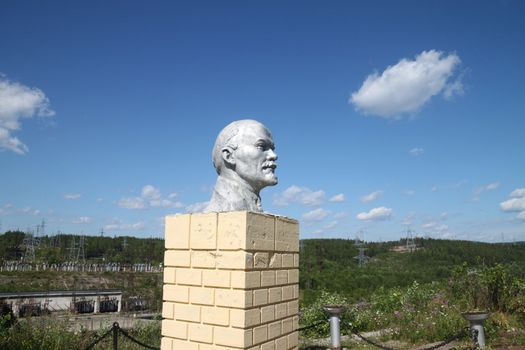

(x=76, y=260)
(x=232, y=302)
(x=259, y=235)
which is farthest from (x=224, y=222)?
(x=76, y=260)

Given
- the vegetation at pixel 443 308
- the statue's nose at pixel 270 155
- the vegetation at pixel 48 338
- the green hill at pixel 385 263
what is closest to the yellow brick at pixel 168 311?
the statue's nose at pixel 270 155

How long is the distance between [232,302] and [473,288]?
11.1 m

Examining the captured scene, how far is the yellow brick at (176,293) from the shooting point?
2822 mm

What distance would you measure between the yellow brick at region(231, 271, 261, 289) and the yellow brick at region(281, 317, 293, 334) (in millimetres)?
545

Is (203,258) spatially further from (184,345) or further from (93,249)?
(93,249)

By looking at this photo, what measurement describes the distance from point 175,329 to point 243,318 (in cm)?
64

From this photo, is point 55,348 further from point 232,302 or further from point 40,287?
point 40,287

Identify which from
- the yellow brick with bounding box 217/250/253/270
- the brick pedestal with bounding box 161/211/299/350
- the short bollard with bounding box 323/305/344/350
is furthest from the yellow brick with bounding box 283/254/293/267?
the short bollard with bounding box 323/305/344/350

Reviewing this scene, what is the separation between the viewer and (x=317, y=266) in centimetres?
3719

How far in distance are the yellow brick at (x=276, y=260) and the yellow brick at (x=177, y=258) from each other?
23.3 inches

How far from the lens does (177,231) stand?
116 inches

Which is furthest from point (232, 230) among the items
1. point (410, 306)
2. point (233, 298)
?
point (410, 306)

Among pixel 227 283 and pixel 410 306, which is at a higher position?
pixel 227 283

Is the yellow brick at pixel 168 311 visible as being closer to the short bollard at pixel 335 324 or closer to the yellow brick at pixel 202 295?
the yellow brick at pixel 202 295
